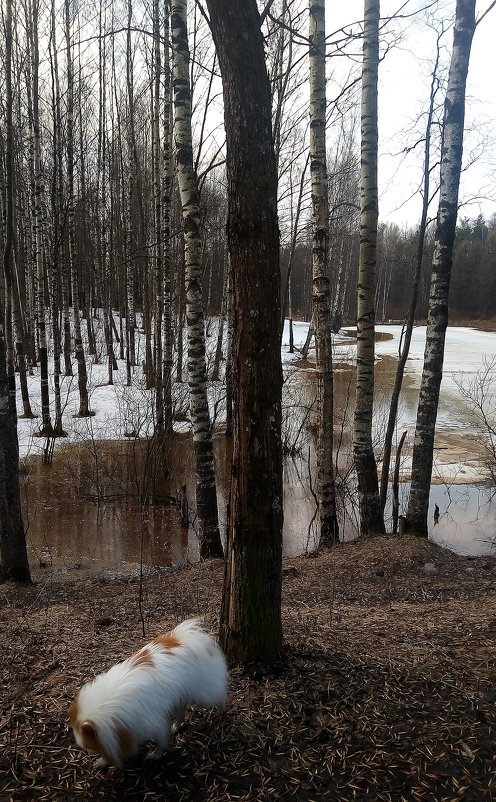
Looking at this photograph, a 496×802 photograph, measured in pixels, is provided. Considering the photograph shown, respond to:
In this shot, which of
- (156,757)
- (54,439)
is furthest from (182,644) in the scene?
(54,439)

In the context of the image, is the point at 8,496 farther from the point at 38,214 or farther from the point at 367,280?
the point at 38,214

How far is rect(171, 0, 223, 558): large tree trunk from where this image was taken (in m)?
6.91

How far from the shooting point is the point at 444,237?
282 inches

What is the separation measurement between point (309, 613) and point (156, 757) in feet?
8.21

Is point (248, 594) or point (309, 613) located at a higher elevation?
point (248, 594)

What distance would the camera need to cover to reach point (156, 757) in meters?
2.20

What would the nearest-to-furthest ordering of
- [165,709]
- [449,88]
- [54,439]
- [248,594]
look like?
[165,709], [248,594], [449,88], [54,439]

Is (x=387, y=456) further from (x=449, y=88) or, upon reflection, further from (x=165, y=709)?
(x=165, y=709)

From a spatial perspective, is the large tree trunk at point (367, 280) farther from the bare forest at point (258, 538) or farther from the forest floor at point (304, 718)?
the forest floor at point (304, 718)

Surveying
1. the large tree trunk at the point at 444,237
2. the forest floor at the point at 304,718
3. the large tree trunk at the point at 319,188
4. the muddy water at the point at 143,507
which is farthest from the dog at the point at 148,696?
the large tree trunk at the point at 444,237

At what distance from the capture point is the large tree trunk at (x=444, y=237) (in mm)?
6863

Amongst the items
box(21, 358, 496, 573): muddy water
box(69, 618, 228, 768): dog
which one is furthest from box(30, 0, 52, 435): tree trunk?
box(69, 618, 228, 768): dog

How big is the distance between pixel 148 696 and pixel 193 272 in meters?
5.89

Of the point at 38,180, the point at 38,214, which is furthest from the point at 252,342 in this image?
the point at 38,214
